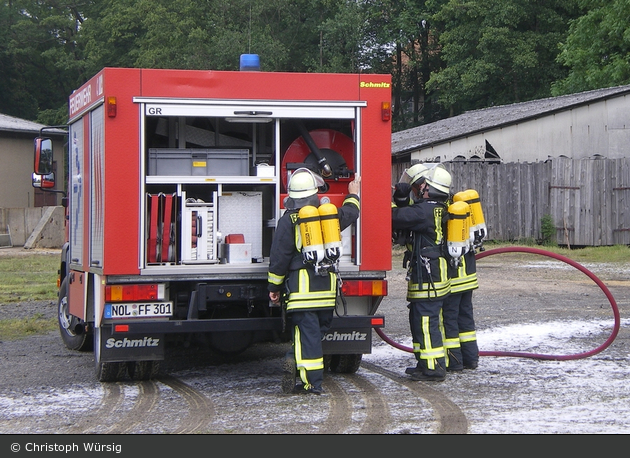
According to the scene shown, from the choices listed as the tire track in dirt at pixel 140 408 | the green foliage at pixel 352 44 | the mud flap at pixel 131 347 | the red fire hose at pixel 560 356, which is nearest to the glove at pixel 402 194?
the red fire hose at pixel 560 356

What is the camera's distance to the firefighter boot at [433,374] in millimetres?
7520

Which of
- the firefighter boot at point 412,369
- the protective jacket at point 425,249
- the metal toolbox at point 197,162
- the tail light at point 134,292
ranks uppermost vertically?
the metal toolbox at point 197,162

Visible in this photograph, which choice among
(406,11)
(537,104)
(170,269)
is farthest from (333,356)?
(406,11)

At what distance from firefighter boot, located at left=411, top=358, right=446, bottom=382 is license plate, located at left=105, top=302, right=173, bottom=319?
2.31 meters

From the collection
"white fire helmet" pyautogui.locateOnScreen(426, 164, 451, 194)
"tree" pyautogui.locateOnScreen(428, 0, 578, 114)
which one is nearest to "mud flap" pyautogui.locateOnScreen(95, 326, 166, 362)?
"white fire helmet" pyautogui.locateOnScreen(426, 164, 451, 194)

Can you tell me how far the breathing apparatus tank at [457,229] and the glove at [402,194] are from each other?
0.41 meters

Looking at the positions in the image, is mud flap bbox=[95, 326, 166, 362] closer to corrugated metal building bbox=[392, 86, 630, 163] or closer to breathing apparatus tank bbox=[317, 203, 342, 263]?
breathing apparatus tank bbox=[317, 203, 342, 263]

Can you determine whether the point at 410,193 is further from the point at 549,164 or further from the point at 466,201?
the point at 549,164

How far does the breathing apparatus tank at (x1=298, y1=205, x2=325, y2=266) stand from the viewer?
6.76m

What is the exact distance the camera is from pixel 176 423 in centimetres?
611

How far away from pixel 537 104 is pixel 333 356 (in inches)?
889

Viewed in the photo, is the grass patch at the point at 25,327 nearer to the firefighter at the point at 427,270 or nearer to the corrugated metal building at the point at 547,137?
the firefighter at the point at 427,270

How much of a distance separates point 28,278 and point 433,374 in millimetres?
12424

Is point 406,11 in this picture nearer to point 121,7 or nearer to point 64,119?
point 121,7
